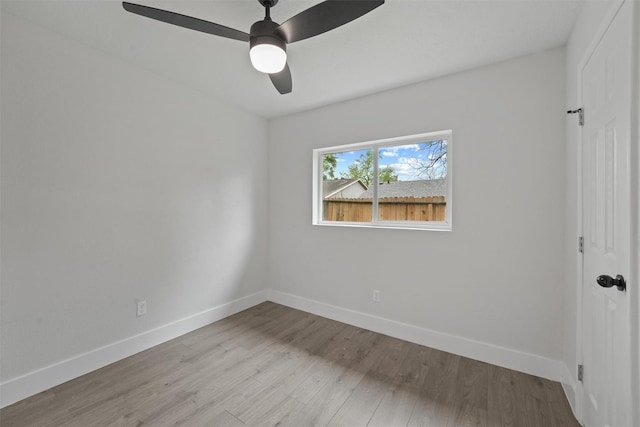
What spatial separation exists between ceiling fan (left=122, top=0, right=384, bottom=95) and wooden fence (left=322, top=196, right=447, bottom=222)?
Result: 5.72ft

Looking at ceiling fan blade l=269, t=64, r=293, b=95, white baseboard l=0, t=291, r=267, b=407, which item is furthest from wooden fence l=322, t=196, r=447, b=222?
white baseboard l=0, t=291, r=267, b=407

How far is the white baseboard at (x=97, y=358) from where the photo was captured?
166 centimetres

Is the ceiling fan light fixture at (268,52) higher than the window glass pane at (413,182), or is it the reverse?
the ceiling fan light fixture at (268,52)

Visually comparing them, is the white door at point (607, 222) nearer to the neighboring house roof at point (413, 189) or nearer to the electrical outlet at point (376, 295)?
the neighboring house roof at point (413, 189)

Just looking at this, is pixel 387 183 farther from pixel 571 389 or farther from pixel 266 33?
pixel 571 389

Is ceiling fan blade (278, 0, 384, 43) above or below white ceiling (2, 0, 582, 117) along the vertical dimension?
below

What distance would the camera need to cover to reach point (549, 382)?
1852 mm

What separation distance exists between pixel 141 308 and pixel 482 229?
116 inches

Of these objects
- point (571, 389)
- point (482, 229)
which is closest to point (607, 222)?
point (482, 229)

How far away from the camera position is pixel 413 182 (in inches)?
102

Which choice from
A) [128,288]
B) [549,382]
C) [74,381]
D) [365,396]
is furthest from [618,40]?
[74,381]

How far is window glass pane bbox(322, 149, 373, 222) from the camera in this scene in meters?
2.90

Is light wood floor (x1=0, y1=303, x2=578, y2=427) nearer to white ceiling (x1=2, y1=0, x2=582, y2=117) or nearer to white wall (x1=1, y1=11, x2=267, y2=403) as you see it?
white wall (x1=1, y1=11, x2=267, y2=403)

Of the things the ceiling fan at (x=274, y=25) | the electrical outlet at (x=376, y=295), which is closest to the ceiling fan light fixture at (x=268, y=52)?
the ceiling fan at (x=274, y=25)
